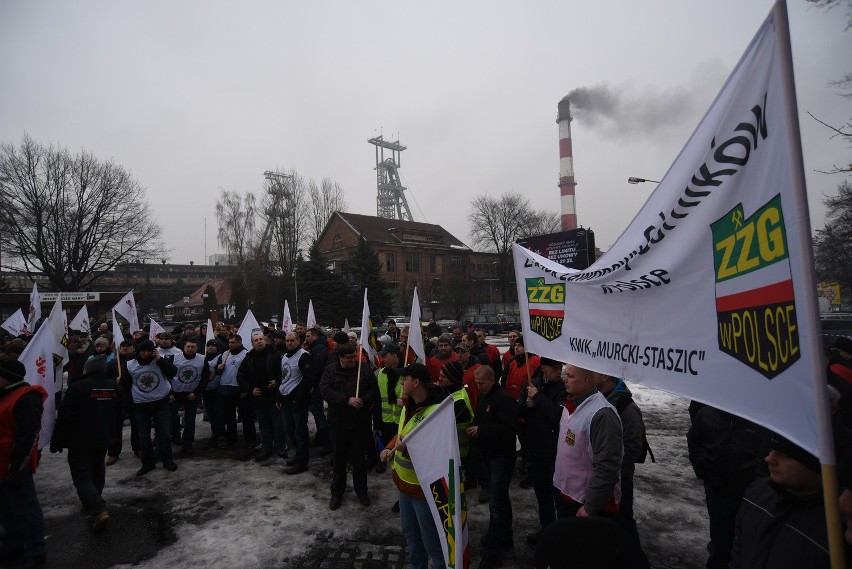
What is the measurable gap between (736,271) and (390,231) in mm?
54754

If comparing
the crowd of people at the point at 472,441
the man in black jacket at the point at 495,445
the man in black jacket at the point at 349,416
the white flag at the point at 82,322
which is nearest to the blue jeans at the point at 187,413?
the crowd of people at the point at 472,441

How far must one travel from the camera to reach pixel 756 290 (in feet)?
5.27

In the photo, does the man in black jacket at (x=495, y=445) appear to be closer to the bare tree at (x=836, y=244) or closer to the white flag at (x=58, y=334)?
the white flag at (x=58, y=334)

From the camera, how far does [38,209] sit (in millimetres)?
30719

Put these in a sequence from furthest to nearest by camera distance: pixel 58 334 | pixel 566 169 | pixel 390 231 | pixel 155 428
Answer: pixel 390 231 → pixel 566 169 → pixel 58 334 → pixel 155 428

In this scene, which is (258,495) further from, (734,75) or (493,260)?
(493,260)

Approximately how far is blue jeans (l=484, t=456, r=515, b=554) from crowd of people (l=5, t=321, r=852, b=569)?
0.5 inches

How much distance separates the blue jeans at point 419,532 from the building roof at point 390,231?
158 feet

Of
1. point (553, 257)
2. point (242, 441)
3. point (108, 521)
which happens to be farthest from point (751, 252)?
point (553, 257)

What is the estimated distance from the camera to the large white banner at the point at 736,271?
1.39 m

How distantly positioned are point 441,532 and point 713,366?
199cm

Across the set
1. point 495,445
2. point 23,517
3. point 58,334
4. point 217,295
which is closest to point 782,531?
point 495,445

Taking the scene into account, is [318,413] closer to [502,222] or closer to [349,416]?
[349,416]

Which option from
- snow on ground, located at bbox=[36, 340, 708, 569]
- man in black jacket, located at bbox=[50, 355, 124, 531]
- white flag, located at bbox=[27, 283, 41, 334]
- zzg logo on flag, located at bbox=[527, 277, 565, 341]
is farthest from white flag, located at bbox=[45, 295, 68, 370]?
zzg logo on flag, located at bbox=[527, 277, 565, 341]
